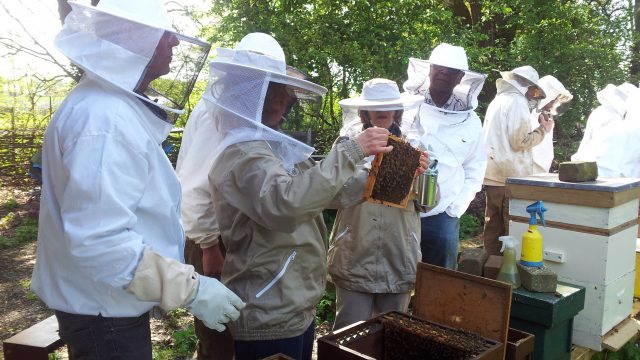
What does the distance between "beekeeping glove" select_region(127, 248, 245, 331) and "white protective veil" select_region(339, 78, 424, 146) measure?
1.47 m

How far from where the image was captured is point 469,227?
Answer: 7.04 metres

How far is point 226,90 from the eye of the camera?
1.92 meters

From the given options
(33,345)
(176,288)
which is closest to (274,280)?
(176,288)

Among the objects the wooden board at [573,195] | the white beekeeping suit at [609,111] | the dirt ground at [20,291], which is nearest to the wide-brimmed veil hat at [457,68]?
the wooden board at [573,195]

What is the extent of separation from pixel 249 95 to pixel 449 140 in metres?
1.86

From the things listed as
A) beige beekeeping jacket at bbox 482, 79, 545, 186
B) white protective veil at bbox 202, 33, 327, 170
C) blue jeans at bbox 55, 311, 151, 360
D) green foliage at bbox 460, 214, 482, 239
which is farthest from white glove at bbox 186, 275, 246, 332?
green foliage at bbox 460, 214, 482, 239

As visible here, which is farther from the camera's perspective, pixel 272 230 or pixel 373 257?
pixel 373 257

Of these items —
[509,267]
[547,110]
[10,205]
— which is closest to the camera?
[509,267]

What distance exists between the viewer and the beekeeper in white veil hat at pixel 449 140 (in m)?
3.30

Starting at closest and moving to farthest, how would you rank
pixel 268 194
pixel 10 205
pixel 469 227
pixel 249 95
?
pixel 268 194
pixel 249 95
pixel 469 227
pixel 10 205

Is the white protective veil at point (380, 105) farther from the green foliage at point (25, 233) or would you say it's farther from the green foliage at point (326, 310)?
the green foliage at point (25, 233)

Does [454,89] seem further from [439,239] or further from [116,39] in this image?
[116,39]

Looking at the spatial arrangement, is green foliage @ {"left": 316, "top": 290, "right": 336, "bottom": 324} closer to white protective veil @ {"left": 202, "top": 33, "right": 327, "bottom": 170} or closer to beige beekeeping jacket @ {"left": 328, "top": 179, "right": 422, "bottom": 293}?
beige beekeeping jacket @ {"left": 328, "top": 179, "right": 422, "bottom": 293}

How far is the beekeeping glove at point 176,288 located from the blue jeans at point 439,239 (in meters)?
1.92
